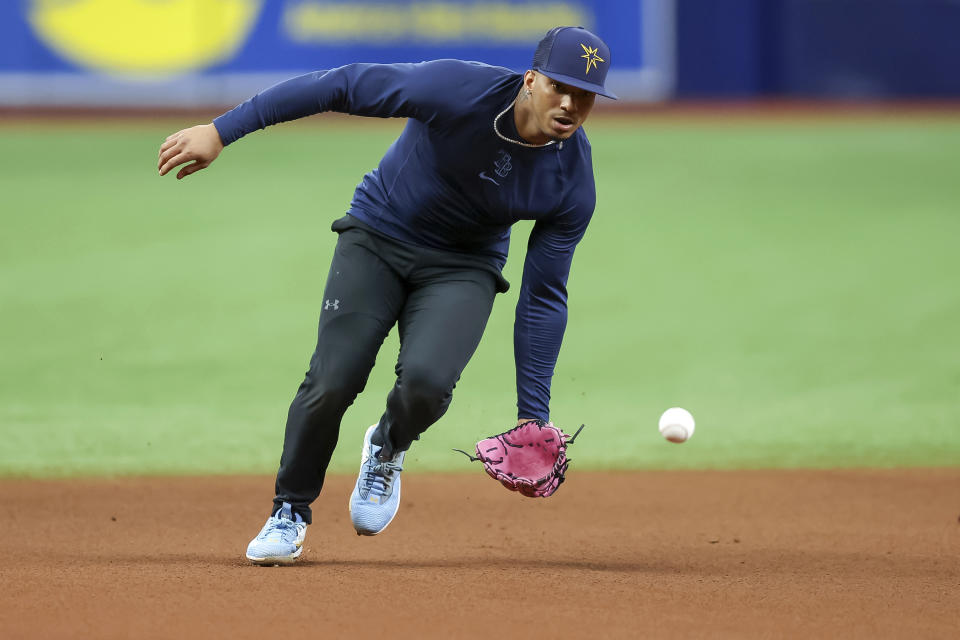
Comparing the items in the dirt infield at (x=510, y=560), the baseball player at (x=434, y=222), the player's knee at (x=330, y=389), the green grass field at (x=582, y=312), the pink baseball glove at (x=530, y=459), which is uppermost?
the baseball player at (x=434, y=222)

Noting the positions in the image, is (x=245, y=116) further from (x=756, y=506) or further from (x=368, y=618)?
(x=756, y=506)

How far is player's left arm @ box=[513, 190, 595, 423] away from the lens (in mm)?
5434

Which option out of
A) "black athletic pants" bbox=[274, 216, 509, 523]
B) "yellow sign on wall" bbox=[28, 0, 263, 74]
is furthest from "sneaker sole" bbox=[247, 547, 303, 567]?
"yellow sign on wall" bbox=[28, 0, 263, 74]

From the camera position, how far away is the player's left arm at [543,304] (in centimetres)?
543

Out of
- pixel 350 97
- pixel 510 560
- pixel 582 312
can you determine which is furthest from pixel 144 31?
pixel 510 560

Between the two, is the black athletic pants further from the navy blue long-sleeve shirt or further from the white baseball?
the white baseball

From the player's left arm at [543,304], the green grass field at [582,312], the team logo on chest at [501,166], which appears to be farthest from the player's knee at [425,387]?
the green grass field at [582,312]

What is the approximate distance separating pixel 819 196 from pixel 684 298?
501cm

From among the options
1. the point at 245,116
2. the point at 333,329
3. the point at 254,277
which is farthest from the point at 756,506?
the point at 254,277

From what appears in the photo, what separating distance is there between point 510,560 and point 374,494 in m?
0.63

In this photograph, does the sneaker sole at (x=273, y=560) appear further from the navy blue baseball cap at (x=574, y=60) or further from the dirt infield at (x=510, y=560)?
the navy blue baseball cap at (x=574, y=60)

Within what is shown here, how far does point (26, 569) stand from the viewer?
5.34 meters

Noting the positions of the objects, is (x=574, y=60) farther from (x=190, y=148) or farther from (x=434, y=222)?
(x=190, y=148)

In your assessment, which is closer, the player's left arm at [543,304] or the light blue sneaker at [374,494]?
the player's left arm at [543,304]
